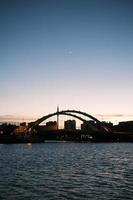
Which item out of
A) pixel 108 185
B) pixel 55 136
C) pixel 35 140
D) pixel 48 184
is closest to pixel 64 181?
pixel 48 184

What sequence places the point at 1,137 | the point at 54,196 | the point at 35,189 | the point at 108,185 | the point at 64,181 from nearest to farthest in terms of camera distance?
the point at 54,196
the point at 35,189
the point at 108,185
the point at 64,181
the point at 1,137

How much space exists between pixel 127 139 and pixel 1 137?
7703 centimetres

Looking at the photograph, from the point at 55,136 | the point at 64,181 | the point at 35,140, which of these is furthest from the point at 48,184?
the point at 55,136

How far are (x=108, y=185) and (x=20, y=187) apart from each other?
751 cm

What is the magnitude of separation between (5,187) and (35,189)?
272 centimetres

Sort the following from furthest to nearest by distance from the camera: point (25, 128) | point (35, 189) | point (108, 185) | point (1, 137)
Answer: point (25, 128) < point (1, 137) < point (108, 185) < point (35, 189)

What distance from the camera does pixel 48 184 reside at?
26.9 metres

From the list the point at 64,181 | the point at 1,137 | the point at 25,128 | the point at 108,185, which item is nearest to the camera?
the point at 108,185

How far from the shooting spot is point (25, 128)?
183375 millimetres

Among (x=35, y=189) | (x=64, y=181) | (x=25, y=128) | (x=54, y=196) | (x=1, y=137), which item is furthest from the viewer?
(x=25, y=128)

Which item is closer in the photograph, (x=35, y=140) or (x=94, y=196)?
(x=94, y=196)

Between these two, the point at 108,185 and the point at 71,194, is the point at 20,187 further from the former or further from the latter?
the point at 108,185

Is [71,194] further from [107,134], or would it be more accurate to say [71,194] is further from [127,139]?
[127,139]

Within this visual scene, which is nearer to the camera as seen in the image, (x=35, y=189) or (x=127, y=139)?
(x=35, y=189)
